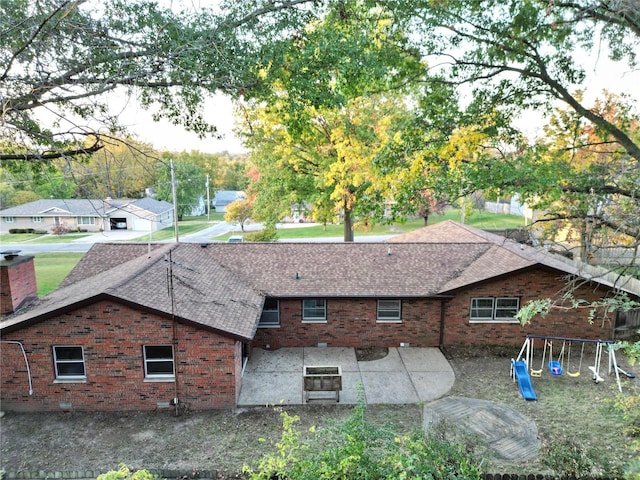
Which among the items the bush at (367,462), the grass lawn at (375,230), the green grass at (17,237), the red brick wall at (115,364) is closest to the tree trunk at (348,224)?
the grass lawn at (375,230)

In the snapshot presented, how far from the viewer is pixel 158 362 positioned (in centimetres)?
1188

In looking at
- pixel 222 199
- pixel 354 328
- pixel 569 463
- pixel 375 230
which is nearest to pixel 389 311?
pixel 354 328

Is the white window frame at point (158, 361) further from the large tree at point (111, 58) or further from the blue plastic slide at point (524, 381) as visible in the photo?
the blue plastic slide at point (524, 381)

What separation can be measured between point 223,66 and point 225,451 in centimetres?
872

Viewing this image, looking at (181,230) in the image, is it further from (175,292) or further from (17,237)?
(175,292)

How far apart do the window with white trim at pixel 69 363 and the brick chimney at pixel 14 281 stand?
2692 mm

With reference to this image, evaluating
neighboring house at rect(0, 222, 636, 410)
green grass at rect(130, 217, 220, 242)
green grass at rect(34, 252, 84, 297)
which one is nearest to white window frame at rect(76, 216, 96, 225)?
green grass at rect(130, 217, 220, 242)

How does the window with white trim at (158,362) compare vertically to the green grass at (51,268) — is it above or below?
above

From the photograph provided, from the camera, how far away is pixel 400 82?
1159 centimetres

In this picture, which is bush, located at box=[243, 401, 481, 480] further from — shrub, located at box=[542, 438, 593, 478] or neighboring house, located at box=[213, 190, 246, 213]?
neighboring house, located at box=[213, 190, 246, 213]

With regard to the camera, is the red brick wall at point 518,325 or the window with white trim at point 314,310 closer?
the red brick wall at point 518,325

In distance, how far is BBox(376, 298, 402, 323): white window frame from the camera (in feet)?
52.6

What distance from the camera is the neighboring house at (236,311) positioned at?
11.6 metres

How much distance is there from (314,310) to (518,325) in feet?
26.1
